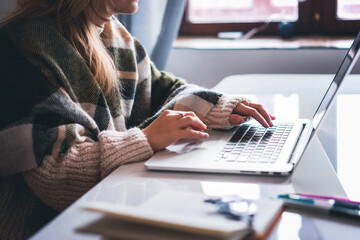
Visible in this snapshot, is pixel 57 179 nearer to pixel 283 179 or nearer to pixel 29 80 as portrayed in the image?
pixel 29 80

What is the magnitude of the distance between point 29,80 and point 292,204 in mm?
508

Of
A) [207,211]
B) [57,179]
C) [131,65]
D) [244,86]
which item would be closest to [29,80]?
[57,179]

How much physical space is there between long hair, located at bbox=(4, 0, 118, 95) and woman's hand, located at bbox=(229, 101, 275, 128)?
273mm

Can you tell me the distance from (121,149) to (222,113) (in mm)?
257

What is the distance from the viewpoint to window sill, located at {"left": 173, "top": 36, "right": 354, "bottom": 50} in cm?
203

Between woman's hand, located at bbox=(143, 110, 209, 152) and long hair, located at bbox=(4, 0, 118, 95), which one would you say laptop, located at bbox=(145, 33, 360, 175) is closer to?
woman's hand, located at bbox=(143, 110, 209, 152)

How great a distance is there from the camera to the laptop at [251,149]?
790mm

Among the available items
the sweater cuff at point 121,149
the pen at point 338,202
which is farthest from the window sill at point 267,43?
the pen at point 338,202

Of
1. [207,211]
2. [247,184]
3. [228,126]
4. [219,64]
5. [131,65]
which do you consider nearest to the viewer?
[207,211]

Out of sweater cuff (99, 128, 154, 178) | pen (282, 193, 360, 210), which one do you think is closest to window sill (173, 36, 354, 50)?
sweater cuff (99, 128, 154, 178)

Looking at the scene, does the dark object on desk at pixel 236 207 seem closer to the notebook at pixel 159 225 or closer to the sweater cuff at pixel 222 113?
the notebook at pixel 159 225

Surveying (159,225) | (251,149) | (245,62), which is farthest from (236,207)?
(245,62)

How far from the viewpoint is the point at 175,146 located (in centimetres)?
93

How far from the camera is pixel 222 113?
1.04 meters
